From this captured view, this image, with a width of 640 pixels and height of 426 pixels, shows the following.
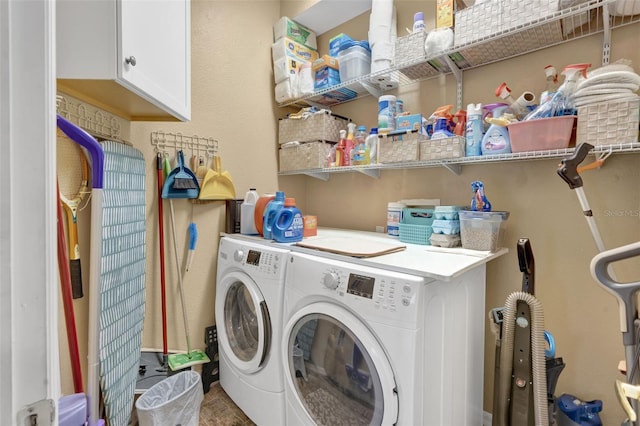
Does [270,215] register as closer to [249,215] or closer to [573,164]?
[249,215]

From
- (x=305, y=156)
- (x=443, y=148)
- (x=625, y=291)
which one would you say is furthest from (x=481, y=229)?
→ (x=305, y=156)

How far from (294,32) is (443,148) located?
1.59 m

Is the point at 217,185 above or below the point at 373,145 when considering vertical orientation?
below

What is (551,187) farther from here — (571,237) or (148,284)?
(148,284)

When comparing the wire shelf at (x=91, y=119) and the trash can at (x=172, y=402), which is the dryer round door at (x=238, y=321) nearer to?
the trash can at (x=172, y=402)

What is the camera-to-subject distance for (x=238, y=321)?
191 cm

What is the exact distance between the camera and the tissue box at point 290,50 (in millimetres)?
2305

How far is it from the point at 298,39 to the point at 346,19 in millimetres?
397

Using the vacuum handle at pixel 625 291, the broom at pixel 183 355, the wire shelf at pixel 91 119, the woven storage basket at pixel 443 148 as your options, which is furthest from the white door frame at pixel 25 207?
the broom at pixel 183 355

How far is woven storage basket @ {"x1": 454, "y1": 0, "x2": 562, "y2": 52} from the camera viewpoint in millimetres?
1300

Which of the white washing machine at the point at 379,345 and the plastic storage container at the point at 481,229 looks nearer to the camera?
the white washing machine at the point at 379,345

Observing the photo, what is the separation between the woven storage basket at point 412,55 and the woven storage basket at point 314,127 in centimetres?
58

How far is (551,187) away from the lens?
152 centimetres

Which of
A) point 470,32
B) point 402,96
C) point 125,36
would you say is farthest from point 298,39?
point 125,36
